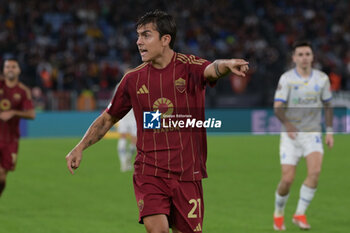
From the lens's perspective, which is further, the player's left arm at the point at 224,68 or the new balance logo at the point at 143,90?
the new balance logo at the point at 143,90

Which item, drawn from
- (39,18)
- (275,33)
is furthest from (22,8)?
(275,33)

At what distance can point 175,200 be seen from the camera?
521 centimetres

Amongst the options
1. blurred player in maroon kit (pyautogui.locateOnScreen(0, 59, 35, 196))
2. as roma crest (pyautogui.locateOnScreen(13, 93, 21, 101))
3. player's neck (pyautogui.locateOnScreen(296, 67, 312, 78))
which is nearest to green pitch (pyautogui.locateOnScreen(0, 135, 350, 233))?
blurred player in maroon kit (pyautogui.locateOnScreen(0, 59, 35, 196))

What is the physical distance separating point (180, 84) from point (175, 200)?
0.87 meters

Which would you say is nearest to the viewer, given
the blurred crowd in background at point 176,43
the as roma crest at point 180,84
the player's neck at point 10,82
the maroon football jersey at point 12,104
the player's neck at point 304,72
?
the as roma crest at point 180,84

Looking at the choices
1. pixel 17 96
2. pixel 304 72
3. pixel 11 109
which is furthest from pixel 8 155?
pixel 304 72

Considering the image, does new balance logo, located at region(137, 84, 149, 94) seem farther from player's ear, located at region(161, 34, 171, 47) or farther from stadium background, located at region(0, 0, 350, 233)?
stadium background, located at region(0, 0, 350, 233)

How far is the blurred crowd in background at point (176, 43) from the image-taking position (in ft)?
88.7

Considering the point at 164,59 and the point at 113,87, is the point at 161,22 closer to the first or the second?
the point at 164,59

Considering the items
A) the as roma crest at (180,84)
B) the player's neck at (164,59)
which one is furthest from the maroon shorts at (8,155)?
the as roma crest at (180,84)

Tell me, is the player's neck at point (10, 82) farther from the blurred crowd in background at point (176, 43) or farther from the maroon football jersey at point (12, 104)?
the blurred crowd in background at point (176, 43)

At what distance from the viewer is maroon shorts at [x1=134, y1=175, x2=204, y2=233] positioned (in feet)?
17.0

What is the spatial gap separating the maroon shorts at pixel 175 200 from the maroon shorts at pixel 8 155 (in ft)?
17.9

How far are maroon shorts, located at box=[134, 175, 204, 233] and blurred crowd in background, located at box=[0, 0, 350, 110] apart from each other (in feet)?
66.1
